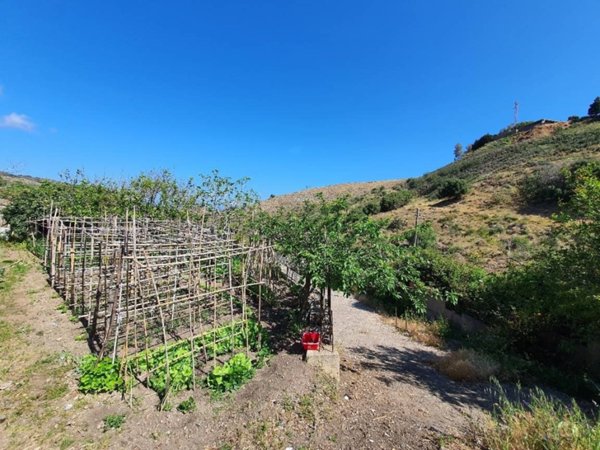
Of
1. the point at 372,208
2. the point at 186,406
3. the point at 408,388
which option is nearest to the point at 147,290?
the point at 186,406

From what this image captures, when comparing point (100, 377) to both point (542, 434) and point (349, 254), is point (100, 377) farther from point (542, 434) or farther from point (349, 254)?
point (542, 434)

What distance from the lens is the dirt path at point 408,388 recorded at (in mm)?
4043

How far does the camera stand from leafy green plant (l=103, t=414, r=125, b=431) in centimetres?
373

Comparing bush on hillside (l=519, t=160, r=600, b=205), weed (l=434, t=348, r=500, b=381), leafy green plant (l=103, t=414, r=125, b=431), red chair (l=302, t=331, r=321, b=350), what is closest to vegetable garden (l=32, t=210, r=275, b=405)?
leafy green plant (l=103, t=414, r=125, b=431)

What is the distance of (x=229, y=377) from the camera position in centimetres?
462

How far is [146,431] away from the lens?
3709 mm

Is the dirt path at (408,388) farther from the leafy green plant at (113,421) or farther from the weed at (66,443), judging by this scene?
the weed at (66,443)

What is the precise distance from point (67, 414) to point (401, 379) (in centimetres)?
520

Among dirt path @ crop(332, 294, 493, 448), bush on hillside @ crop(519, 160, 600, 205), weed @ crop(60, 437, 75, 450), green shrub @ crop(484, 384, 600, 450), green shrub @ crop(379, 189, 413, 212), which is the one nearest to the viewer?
green shrub @ crop(484, 384, 600, 450)

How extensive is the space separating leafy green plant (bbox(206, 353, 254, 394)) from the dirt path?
167 centimetres

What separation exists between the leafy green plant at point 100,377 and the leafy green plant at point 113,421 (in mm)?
590

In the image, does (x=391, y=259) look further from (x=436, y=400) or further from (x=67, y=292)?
(x=67, y=292)

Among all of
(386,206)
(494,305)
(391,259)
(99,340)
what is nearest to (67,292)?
(99,340)

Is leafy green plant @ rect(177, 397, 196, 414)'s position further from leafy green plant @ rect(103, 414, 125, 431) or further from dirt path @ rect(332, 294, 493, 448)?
dirt path @ rect(332, 294, 493, 448)
